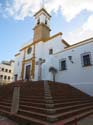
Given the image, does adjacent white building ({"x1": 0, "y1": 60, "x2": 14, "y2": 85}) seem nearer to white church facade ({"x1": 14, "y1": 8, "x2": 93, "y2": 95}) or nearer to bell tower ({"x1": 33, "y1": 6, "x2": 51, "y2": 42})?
white church facade ({"x1": 14, "y1": 8, "x2": 93, "y2": 95})

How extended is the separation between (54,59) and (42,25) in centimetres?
870

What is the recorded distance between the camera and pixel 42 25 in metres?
22.2

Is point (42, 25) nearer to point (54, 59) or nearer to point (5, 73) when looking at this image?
point (54, 59)

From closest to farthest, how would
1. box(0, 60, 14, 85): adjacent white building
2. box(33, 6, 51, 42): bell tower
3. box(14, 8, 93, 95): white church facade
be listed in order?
box(14, 8, 93, 95): white church facade → box(33, 6, 51, 42): bell tower → box(0, 60, 14, 85): adjacent white building

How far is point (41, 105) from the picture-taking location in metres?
6.04

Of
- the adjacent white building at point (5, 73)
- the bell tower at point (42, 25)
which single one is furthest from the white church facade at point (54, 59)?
the adjacent white building at point (5, 73)

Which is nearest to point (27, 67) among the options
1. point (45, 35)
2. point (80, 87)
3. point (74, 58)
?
point (45, 35)

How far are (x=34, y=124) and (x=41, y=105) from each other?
1433 mm

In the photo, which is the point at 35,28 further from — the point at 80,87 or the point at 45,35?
the point at 80,87

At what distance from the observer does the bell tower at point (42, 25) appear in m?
21.9

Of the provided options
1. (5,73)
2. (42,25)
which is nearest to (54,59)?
(42,25)

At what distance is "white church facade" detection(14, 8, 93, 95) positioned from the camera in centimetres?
1296

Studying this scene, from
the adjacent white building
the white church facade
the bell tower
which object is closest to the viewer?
the white church facade

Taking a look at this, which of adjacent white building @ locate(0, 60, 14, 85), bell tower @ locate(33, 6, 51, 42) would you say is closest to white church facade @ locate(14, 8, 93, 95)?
bell tower @ locate(33, 6, 51, 42)
